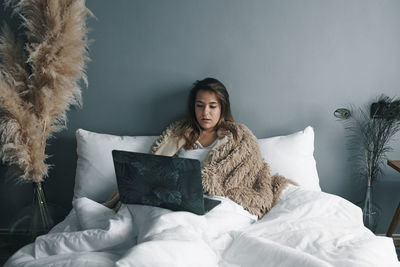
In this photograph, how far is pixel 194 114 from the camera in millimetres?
2150

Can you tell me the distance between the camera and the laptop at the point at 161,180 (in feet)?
4.30

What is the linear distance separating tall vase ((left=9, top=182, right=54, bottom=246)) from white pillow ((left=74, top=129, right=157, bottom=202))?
0.21m

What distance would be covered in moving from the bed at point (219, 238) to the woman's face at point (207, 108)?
50 cm

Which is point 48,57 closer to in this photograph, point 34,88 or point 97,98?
point 34,88

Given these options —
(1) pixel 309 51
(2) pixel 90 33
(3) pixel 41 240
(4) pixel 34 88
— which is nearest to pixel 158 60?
(2) pixel 90 33

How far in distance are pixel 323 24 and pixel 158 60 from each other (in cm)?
104

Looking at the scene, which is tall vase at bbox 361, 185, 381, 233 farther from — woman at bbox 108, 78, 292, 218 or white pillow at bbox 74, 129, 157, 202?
white pillow at bbox 74, 129, 157, 202

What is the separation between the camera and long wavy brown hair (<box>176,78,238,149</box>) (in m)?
2.03

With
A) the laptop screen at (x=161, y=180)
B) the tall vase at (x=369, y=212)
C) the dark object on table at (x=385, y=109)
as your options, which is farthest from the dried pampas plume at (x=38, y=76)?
the tall vase at (x=369, y=212)

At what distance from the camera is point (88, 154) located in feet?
6.67

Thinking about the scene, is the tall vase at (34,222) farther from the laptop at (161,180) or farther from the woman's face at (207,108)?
the woman's face at (207,108)

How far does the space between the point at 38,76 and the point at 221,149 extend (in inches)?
42.8

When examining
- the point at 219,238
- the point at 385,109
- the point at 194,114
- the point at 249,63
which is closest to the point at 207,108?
the point at 194,114

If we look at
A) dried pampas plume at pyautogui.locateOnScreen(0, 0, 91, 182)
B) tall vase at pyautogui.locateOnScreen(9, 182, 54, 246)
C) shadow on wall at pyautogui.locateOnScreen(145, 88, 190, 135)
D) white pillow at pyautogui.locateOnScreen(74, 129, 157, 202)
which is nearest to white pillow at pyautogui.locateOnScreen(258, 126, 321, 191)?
shadow on wall at pyautogui.locateOnScreen(145, 88, 190, 135)
